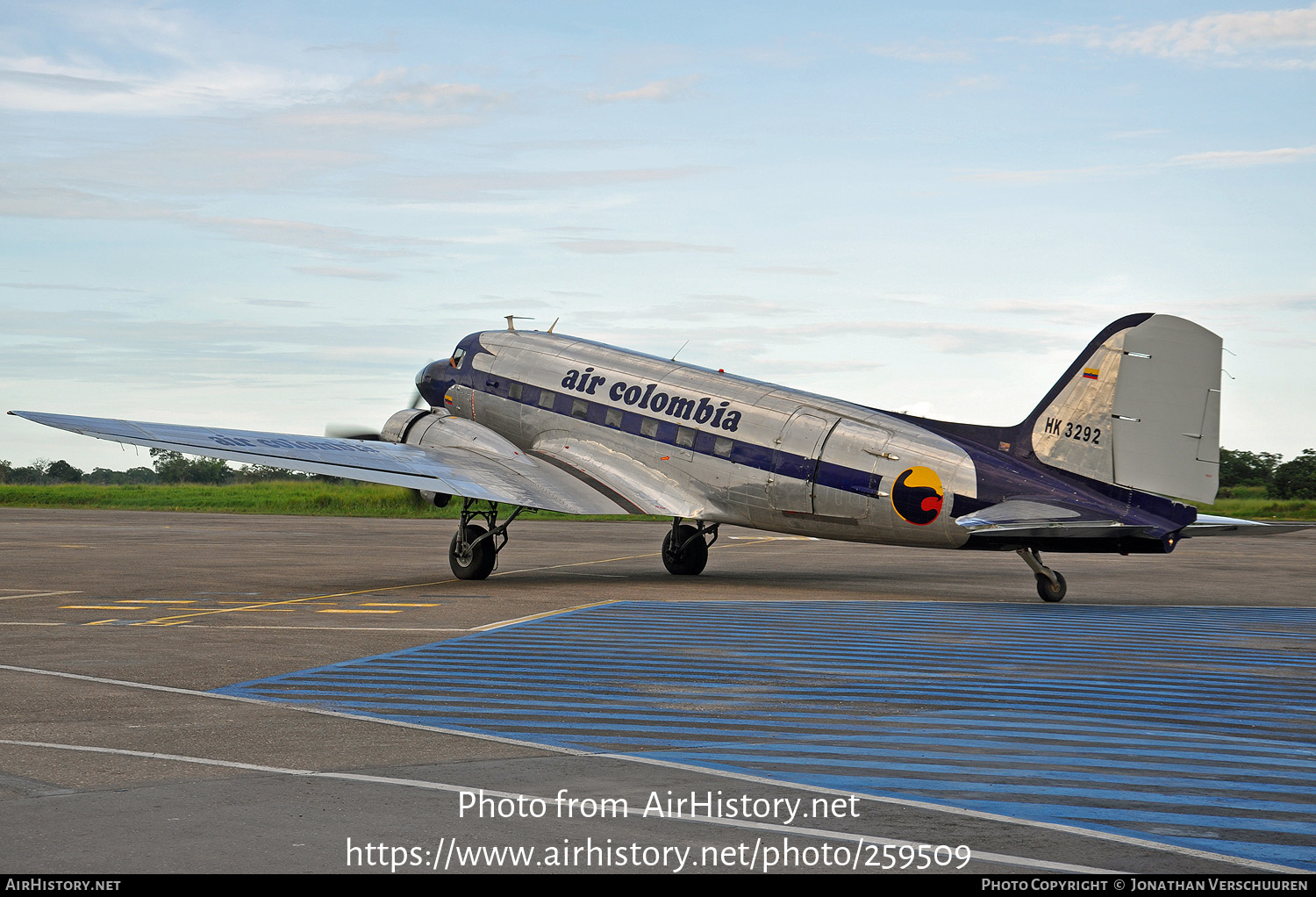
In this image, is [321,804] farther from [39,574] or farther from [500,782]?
[39,574]

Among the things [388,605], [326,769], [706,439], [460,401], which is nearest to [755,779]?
[326,769]

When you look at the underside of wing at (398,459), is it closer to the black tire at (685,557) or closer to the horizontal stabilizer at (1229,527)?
the black tire at (685,557)

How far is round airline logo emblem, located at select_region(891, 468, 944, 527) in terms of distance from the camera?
20.8 m

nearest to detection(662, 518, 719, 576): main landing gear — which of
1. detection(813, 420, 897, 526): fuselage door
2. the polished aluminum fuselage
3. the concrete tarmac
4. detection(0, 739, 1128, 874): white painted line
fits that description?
the polished aluminum fuselage

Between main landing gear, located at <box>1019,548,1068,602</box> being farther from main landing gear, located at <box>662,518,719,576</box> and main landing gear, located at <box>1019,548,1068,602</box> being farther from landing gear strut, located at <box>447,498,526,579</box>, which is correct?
landing gear strut, located at <box>447,498,526,579</box>

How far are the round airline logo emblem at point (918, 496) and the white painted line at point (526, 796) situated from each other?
13630 mm

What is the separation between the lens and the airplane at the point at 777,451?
19.1 metres

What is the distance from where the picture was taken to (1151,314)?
19297 mm

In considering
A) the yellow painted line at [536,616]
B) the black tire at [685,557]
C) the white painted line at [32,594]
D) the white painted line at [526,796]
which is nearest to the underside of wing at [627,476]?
the black tire at [685,557]

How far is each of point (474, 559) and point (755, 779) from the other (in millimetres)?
17393

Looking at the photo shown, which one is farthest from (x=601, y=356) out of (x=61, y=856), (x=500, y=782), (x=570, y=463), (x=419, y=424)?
(x=61, y=856)

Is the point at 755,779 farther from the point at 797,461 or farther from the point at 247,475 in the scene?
the point at 247,475

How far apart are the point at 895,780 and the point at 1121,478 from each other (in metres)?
13.0

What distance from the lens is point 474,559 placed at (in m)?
24.7
